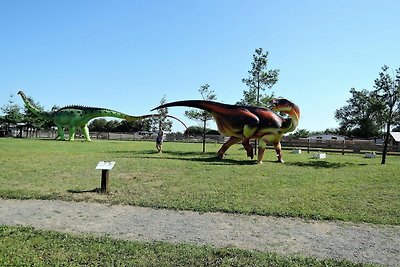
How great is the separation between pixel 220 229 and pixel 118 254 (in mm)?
1939

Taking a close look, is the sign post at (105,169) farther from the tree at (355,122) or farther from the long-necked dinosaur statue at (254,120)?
the tree at (355,122)

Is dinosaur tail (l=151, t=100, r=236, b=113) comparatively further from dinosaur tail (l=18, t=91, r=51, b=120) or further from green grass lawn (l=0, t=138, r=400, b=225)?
dinosaur tail (l=18, t=91, r=51, b=120)

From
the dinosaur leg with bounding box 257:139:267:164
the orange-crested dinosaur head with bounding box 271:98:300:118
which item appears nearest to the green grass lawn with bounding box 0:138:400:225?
the dinosaur leg with bounding box 257:139:267:164

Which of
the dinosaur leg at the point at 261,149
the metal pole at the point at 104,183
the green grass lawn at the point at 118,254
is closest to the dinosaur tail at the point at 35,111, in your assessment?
the dinosaur leg at the point at 261,149

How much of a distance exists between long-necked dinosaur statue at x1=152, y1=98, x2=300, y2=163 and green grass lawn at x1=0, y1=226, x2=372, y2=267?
1124cm

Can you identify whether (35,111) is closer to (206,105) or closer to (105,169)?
(206,105)

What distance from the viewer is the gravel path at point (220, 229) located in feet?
17.1

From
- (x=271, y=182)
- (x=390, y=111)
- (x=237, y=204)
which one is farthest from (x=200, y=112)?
(x=237, y=204)

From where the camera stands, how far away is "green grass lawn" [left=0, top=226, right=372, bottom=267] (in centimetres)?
441

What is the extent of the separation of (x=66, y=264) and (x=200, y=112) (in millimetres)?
21367

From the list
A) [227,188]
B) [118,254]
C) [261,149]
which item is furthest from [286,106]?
[118,254]

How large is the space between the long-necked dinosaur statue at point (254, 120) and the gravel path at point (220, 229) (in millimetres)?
9472

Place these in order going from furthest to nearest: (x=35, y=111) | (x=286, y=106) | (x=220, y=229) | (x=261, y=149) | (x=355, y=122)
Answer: (x=355, y=122) → (x=35, y=111) → (x=286, y=106) → (x=261, y=149) → (x=220, y=229)

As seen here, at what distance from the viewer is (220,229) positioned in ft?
19.8
